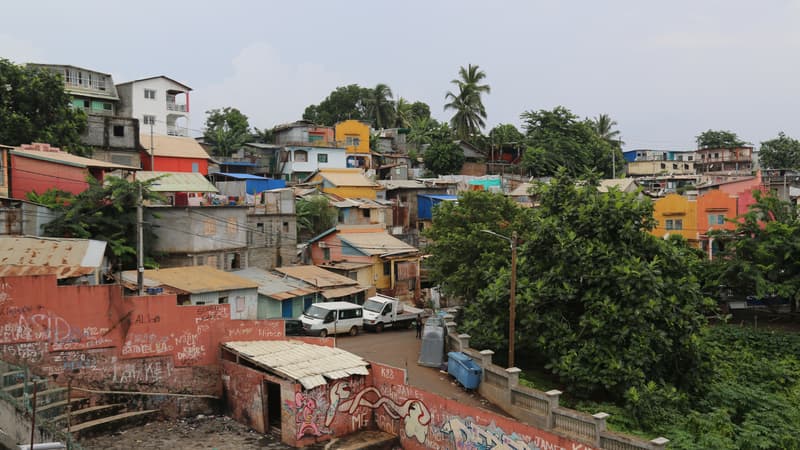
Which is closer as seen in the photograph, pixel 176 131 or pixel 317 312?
pixel 317 312

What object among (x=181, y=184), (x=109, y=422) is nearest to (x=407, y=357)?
(x=109, y=422)

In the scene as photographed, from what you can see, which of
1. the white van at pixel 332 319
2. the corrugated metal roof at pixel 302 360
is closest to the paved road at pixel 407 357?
the white van at pixel 332 319

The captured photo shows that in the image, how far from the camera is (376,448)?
56.8 ft

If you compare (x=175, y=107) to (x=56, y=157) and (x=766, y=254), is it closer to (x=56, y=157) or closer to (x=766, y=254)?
(x=56, y=157)

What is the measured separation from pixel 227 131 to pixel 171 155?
18.1 meters

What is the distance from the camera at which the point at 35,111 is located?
37906mm

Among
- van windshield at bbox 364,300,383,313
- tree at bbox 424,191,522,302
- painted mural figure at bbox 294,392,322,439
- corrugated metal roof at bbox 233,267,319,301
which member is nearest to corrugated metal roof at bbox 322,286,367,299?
corrugated metal roof at bbox 233,267,319,301

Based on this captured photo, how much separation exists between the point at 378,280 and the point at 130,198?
15.3 metres

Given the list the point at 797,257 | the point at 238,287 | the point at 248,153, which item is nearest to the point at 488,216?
the point at 238,287

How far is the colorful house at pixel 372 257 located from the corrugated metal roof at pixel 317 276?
214 centimetres

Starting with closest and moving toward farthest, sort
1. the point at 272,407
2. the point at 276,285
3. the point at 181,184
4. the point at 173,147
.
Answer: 1. the point at 272,407
2. the point at 276,285
3. the point at 181,184
4. the point at 173,147

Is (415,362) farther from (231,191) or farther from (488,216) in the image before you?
(231,191)

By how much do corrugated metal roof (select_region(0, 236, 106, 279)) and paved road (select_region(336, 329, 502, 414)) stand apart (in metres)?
10.4

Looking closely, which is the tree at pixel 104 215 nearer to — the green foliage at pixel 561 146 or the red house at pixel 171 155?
the red house at pixel 171 155
